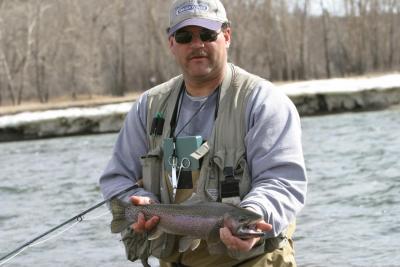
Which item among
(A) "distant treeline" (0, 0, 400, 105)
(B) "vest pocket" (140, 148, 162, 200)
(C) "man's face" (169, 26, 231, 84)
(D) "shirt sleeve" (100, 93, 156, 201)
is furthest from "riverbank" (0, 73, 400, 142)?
(C) "man's face" (169, 26, 231, 84)

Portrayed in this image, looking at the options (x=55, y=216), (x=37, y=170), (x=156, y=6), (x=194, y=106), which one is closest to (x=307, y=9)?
(x=156, y=6)

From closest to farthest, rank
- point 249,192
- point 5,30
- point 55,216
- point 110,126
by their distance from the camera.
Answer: point 249,192
point 55,216
point 110,126
point 5,30

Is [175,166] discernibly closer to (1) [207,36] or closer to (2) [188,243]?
(2) [188,243]

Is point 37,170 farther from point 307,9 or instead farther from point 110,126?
point 307,9

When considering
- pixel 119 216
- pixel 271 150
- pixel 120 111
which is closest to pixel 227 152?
pixel 271 150

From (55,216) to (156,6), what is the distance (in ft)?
142

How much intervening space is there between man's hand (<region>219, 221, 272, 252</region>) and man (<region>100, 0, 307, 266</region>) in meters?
0.03

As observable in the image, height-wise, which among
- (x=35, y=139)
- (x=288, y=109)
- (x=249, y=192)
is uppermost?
(x=288, y=109)

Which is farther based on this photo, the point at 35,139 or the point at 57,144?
the point at 35,139

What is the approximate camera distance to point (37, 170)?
789 inches

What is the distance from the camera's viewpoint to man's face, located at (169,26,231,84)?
145 inches

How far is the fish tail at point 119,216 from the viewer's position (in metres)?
3.79

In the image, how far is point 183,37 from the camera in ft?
12.2

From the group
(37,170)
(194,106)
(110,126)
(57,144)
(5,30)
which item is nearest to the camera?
(194,106)
